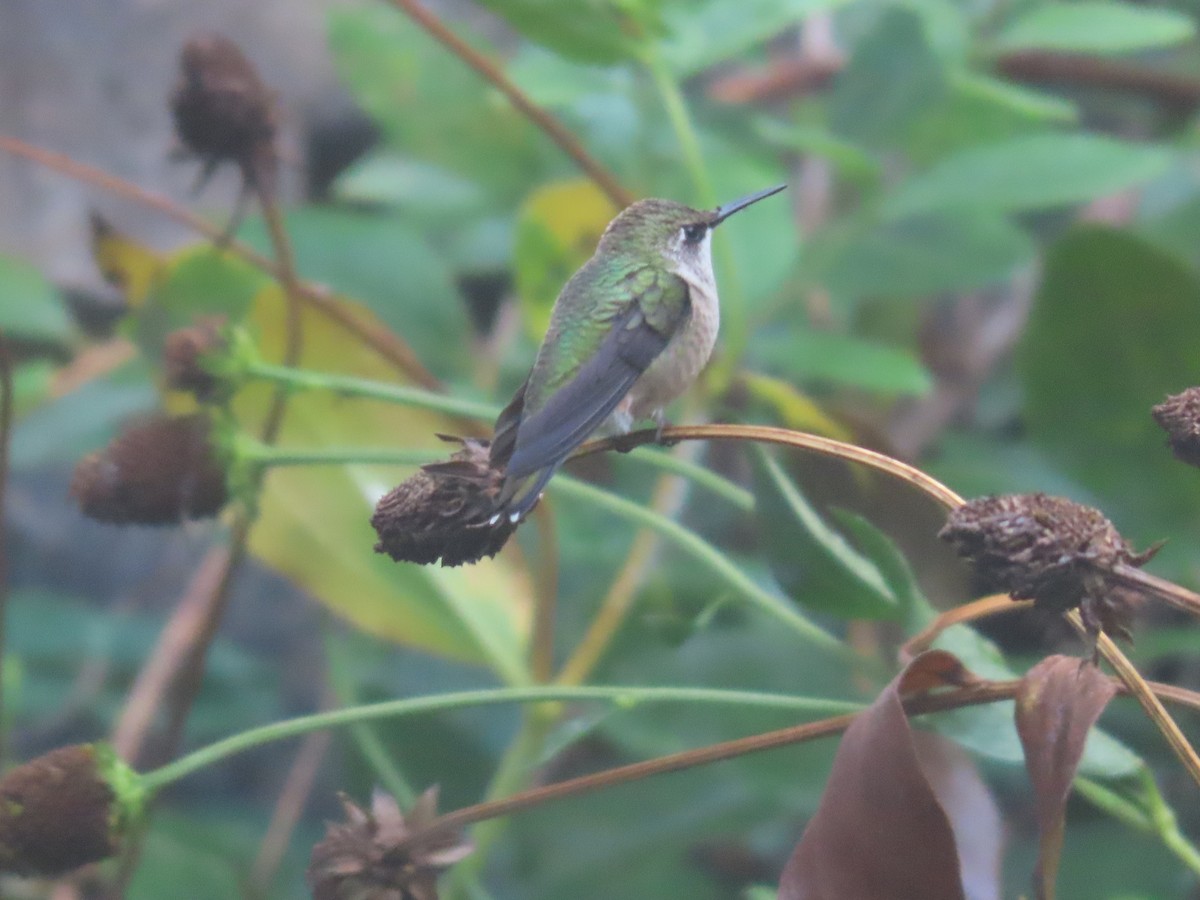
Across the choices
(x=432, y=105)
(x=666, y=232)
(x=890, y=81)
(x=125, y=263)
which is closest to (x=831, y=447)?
(x=666, y=232)

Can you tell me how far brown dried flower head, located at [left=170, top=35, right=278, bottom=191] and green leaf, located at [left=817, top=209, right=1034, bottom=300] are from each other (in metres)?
0.90

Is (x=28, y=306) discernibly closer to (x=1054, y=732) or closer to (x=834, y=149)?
(x=834, y=149)

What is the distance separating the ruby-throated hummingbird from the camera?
1.06m

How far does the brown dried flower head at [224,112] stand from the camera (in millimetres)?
1372

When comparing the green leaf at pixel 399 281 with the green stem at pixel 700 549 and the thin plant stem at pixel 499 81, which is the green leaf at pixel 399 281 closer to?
the thin plant stem at pixel 499 81

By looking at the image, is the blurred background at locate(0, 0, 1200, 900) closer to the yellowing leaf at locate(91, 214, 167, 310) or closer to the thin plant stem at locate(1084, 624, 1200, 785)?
the yellowing leaf at locate(91, 214, 167, 310)

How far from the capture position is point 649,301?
1267mm

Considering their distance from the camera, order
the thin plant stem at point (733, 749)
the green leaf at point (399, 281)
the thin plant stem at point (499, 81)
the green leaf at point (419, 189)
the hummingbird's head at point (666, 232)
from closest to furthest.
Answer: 1. the thin plant stem at point (733, 749)
2. the hummingbird's head at point (666, 232)
3. the thin plant stem at point (499, 81)
4. the green leaf at point (399, 281)
5. the green leaf at point (419, 189)

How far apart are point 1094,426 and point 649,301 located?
2.06ft

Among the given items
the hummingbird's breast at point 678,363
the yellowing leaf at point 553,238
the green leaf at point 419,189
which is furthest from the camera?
the green leaf at point 419,189

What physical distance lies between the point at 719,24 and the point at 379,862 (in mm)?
1155

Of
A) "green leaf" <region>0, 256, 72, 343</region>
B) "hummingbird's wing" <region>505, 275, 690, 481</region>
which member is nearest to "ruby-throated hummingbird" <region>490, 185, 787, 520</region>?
"hummingbird's wing" <region>505, 275, 690, 481</region>

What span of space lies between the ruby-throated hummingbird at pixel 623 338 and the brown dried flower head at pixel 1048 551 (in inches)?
13.5

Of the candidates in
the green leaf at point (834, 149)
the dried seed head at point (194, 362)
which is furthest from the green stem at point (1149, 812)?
the green leaf at point (834, 149)
